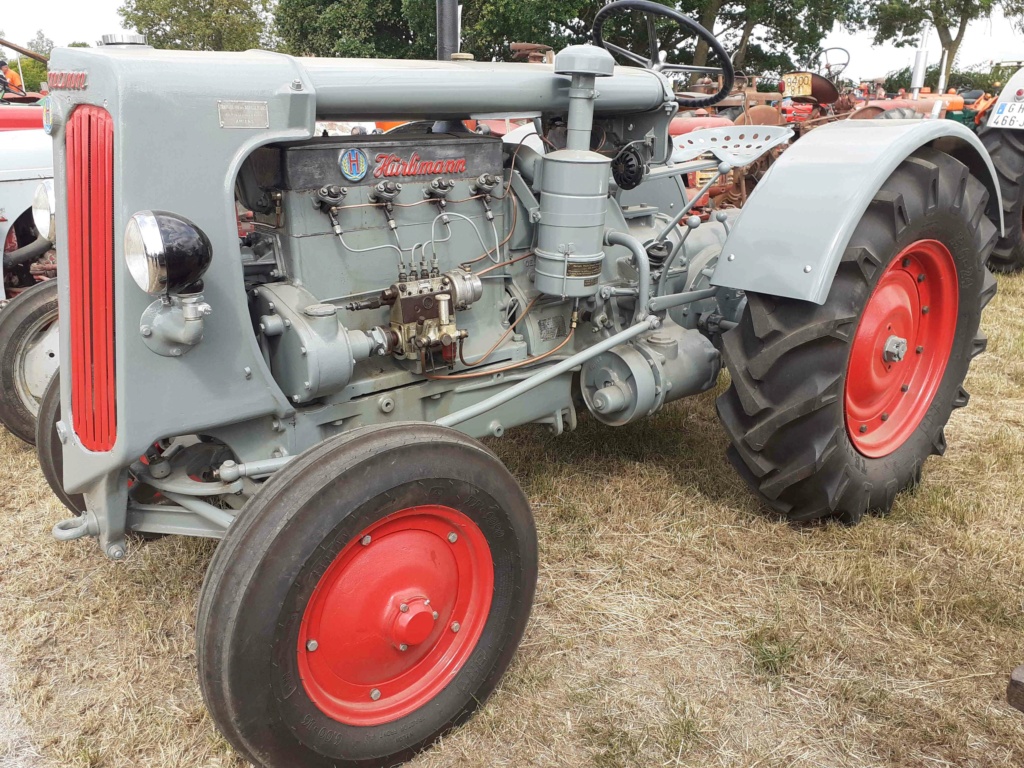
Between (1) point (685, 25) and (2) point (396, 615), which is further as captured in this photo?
(1) point (685, 25)

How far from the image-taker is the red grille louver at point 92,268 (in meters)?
1.76

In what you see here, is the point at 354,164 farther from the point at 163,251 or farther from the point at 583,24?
the point at 583,24

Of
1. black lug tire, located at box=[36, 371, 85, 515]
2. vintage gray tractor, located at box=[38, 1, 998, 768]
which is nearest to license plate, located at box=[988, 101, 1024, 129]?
vintage gray tractor, located at box=[38, 1, 998, 768]

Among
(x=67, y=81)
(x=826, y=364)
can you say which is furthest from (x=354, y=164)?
(x=826, y=364)

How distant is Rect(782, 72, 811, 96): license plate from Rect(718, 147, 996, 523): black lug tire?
596 centimetres

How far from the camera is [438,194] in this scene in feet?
7.54

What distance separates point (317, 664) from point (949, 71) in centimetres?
3082

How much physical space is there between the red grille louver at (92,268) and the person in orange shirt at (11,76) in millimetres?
4861

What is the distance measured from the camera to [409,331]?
7.24 feet

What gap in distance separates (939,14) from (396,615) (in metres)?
30.8

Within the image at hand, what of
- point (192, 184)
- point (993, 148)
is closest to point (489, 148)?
point (192, 184)

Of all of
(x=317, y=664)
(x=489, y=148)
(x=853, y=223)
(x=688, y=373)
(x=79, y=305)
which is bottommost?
(x=317, y=664)

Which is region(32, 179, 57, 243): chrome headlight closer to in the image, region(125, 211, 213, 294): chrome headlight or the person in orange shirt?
region(125, 211, 213, 294): chrome headlight

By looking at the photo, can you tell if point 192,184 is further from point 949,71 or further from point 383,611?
point 949,71
